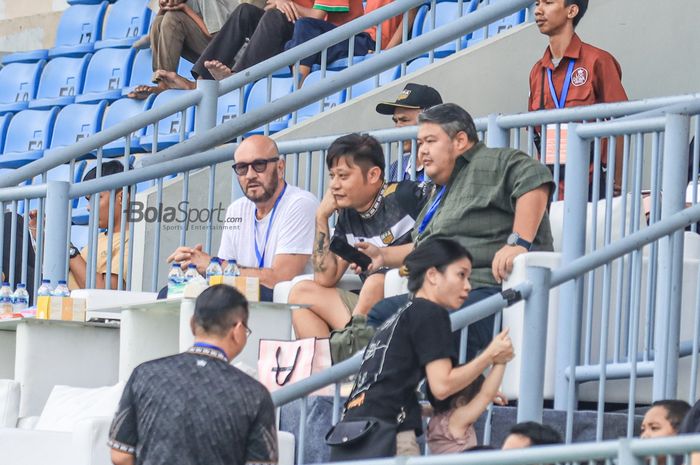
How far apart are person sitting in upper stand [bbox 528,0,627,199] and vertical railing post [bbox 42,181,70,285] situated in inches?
99.7

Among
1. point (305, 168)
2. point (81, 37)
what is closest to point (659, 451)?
point (305, 168)

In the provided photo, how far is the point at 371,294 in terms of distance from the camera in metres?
7.90

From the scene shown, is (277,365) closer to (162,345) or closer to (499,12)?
(162,345)

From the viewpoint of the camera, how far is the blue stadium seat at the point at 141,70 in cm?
1410

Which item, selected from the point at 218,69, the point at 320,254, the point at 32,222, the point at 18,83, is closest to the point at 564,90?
the point at 320,254

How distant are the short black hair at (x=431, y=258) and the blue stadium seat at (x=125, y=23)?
8.94 metres

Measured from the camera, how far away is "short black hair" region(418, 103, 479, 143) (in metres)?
7.76

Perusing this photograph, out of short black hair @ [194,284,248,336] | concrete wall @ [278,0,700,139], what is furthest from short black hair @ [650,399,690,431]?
concrete wall @ [278,0,700,139]

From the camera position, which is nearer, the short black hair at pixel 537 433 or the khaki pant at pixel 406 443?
the short black hair at pixel 537 433

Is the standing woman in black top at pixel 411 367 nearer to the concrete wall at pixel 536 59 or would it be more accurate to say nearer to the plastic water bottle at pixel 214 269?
the plastic water bottle at pixel 214 269

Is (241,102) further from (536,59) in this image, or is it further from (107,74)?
(107,74)

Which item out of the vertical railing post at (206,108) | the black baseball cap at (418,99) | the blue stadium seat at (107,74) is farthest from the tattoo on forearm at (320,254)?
the blue stadium seat at (107,74)

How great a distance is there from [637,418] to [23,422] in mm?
2793

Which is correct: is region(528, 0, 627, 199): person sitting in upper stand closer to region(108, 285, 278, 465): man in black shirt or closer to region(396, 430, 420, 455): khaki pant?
region(396, 430, 420, 455): khaki pant
